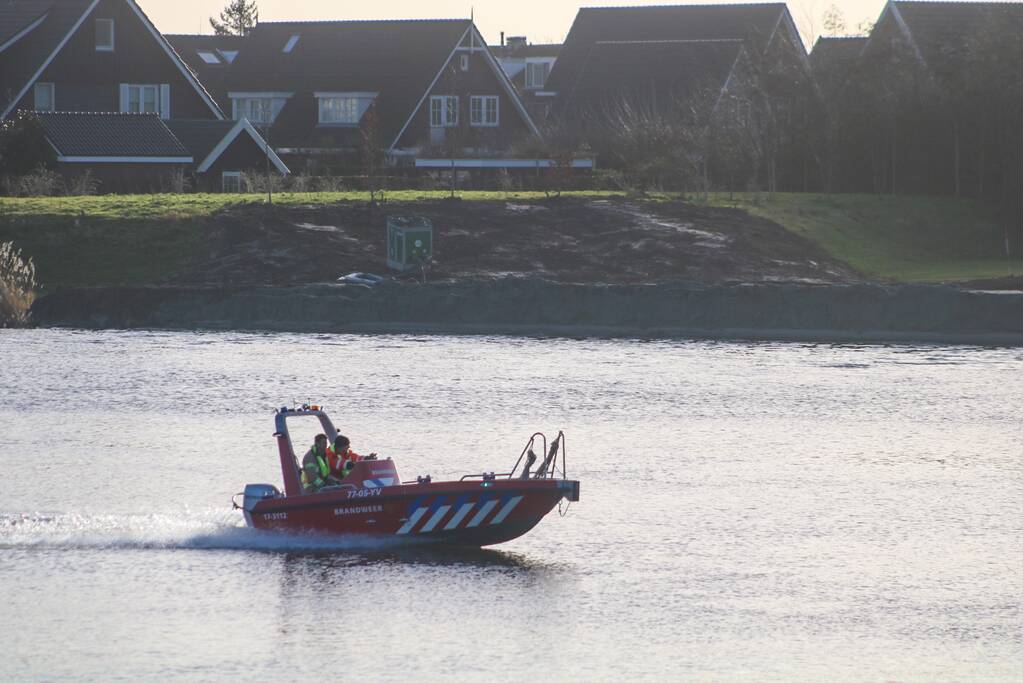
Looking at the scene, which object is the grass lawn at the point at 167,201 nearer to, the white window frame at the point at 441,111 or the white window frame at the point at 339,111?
the white window frame at the point at 441,111

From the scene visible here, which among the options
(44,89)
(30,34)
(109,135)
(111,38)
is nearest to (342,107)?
(111,38)

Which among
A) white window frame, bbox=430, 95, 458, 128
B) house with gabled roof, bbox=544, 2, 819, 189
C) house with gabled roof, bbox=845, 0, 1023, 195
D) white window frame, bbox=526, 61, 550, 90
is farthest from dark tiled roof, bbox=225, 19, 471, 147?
white window frame, bbox=526, 61, 550, 90

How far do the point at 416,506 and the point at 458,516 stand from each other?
48cm

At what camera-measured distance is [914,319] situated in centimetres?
4475

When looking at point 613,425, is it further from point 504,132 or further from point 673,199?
point 504,132

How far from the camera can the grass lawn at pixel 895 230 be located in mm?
52625

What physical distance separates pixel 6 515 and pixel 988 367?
79.9 feet

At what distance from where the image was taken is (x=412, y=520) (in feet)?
63.1

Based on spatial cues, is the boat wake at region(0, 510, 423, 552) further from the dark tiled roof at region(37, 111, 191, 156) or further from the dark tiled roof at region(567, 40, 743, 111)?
the dark tiled roof at region(567, 40, 743, 111)

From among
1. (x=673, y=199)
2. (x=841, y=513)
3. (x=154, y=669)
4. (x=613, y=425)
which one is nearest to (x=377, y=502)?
(x=154, y=669)

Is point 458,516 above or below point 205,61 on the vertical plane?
below

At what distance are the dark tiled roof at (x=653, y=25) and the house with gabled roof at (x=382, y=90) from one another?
33.7ft

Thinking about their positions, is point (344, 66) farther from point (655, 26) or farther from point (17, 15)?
point (655, 26)

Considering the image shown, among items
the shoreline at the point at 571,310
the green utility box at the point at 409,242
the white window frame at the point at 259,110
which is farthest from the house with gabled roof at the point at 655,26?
the shoreline at the point at 571,310
